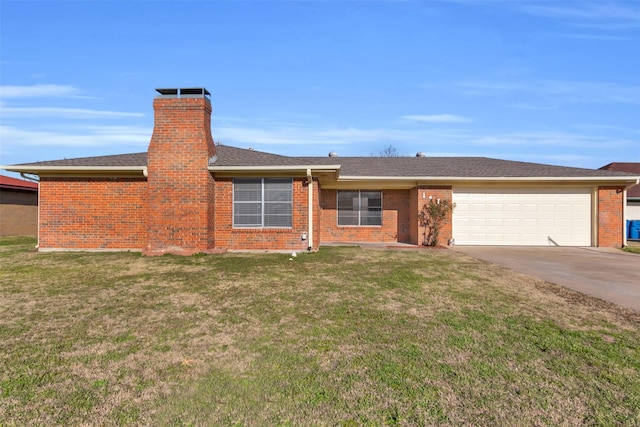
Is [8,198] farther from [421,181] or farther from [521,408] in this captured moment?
[521,408]

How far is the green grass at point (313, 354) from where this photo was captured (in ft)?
8.01

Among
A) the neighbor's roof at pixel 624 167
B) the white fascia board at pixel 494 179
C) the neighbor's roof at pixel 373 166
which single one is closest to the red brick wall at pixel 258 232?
the neighbor's roof at pixel 373 166

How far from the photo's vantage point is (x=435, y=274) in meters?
7.34

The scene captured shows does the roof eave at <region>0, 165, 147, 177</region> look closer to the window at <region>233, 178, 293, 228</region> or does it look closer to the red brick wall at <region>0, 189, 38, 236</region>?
the window at <region>233, 178, 293, 228</region>

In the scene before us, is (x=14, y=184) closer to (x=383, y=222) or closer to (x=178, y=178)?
(x=178, y=178)

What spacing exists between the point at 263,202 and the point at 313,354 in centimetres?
796

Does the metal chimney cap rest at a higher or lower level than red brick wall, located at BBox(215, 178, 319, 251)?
higher

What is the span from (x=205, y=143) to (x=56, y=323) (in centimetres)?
706

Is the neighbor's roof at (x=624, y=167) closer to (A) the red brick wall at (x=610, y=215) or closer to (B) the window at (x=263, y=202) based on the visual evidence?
(A) the red brick wall at (x=610, y=215)

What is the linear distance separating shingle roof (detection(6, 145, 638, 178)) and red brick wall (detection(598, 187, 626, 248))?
2.56ft

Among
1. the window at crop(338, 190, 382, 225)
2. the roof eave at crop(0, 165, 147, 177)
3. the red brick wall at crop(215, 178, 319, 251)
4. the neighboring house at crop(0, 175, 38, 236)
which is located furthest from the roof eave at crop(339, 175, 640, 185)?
the neighboring house at crop(0, 175, 38, 236)

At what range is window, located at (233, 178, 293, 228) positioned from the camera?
10922 millimetres

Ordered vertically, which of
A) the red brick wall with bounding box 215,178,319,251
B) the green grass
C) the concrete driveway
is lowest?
the green grass

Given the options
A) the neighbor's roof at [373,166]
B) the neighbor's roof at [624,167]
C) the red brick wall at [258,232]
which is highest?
the neighbor's roof at [624,167]
